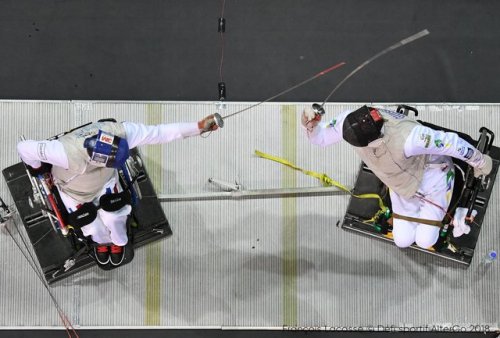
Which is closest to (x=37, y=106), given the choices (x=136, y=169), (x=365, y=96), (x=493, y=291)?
(x=136, y=169)

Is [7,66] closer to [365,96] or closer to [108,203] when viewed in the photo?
[108,203]

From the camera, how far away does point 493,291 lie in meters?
5.28

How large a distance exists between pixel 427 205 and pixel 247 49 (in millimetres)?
2543

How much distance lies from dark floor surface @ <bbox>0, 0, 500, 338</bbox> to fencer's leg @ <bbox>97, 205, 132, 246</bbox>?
1.49 metres

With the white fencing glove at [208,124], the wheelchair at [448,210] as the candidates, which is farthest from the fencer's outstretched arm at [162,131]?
the wheelchair at [448,210]

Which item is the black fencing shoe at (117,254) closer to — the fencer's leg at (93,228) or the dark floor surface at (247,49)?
the fencer's leg at (93,228)

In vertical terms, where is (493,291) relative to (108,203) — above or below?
below

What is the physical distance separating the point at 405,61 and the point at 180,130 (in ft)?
9.13

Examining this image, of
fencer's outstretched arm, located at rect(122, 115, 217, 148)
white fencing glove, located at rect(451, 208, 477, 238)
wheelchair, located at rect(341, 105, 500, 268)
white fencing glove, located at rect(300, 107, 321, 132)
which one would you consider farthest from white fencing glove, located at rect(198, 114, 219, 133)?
white fencing glove, located at rect(451, 208, 477, 238)

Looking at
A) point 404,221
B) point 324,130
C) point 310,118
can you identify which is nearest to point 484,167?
point 404,221

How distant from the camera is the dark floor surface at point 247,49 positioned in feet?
18.1

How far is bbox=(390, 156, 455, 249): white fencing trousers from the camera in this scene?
185 inches

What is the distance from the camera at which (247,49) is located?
18.2 feet

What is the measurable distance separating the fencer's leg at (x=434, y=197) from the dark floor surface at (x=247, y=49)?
3.71 feet
